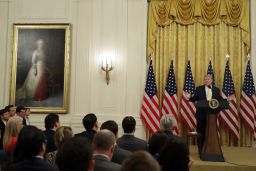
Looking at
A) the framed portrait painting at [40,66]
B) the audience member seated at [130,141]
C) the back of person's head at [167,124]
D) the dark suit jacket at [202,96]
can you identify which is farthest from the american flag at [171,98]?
the audience member seated at [130,141]

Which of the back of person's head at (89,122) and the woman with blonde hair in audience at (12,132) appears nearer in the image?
the woman with blonde hair in audience at (12,132)

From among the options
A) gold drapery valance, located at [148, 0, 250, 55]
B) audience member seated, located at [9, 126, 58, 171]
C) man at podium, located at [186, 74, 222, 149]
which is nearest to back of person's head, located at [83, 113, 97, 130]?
audience member seated, located at [9, 126, 58, 171]

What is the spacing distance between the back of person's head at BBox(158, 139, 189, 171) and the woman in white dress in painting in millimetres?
8324

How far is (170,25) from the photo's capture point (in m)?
10.3

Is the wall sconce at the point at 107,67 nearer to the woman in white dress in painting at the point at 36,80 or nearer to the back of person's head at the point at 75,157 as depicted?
the woman in white dress in painting at the point at 36,80

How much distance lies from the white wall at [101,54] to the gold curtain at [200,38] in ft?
1.55

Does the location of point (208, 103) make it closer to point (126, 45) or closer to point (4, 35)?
point (126, 45)

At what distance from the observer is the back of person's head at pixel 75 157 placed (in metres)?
2.39

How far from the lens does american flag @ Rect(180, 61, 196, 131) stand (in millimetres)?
9805

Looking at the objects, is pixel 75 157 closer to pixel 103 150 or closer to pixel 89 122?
pixel 103 150

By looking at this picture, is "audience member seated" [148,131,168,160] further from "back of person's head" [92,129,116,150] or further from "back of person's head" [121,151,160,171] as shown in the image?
"back of person's head" [121,151,160,171]

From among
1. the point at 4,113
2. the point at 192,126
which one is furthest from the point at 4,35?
the point at 192,126

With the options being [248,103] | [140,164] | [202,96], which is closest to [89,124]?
[140,164]

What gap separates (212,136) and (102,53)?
4.38 meters
